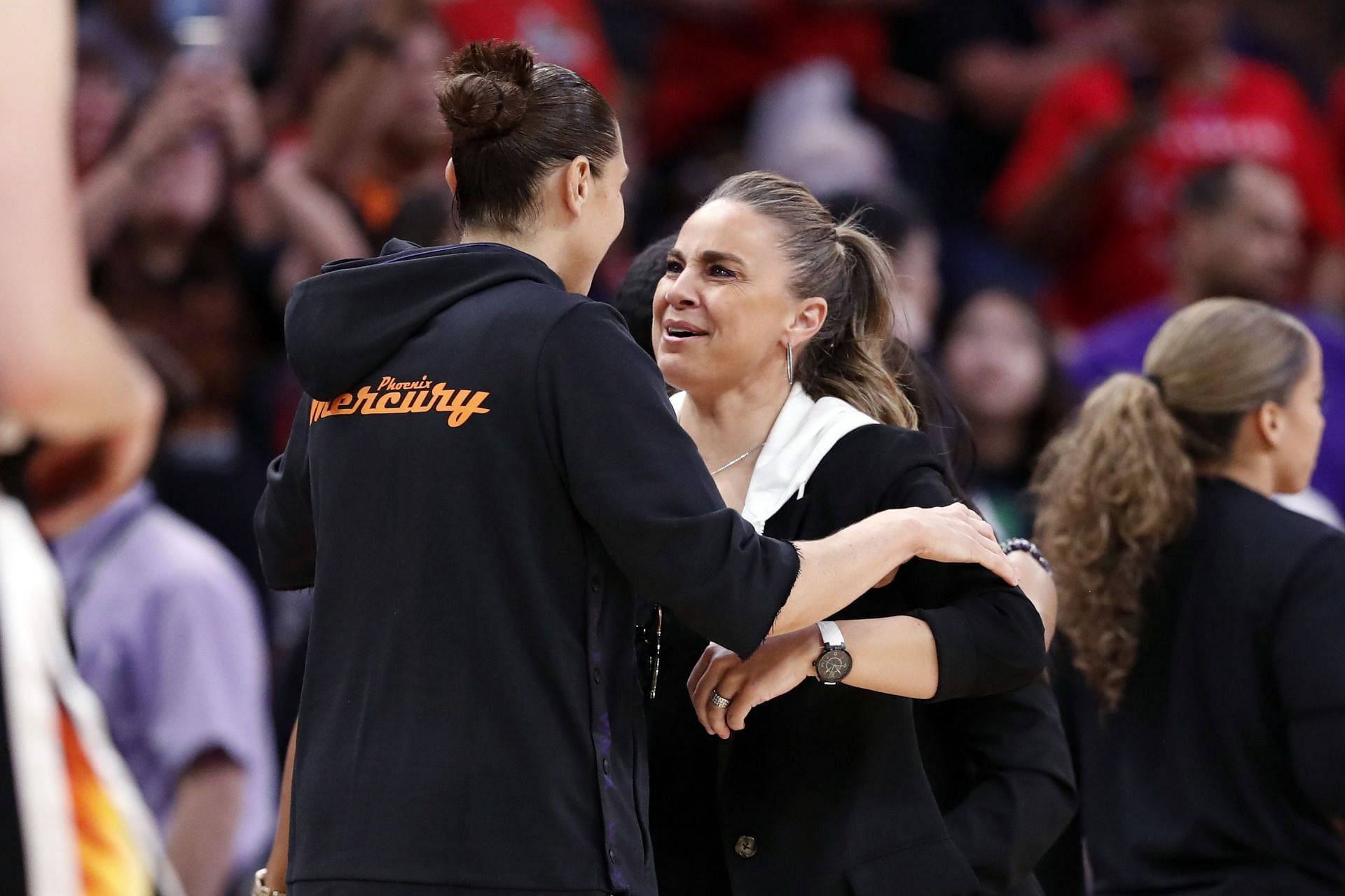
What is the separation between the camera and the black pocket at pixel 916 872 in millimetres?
2361

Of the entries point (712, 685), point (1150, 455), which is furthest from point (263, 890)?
point (1150, 455)

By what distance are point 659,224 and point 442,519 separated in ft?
13.5

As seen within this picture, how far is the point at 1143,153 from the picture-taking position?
240 inches

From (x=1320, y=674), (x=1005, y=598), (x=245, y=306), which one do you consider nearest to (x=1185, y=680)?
(x=1320, y=674)

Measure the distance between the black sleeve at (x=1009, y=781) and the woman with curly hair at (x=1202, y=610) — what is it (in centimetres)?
39

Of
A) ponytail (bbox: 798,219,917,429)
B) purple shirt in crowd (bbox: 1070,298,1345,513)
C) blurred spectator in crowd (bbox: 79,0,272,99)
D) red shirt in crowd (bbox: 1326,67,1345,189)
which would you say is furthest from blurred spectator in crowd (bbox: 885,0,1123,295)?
ponytail (bbox: 798,219,917,429)

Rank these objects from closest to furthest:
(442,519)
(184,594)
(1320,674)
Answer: (442,519) → (1320,674) → (184,594)

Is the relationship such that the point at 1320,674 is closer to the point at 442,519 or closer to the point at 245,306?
the point at 442,519

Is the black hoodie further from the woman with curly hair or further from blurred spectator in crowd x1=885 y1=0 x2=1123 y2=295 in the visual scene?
blurred spectator in crowd x1=885 y1=0 x2=1123 y2=295

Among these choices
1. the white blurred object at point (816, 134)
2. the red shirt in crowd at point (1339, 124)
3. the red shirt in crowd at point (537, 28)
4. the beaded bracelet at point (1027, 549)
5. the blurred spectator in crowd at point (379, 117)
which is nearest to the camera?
the beaded bracelet at point (1027, 549)

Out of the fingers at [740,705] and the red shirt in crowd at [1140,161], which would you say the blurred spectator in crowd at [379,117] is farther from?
the fingers at [740,705]

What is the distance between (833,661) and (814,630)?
0.05 meters

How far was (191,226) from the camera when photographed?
4859 mm

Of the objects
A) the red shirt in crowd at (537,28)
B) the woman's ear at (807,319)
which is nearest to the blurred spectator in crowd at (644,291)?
the woman's ear at (807,319)
